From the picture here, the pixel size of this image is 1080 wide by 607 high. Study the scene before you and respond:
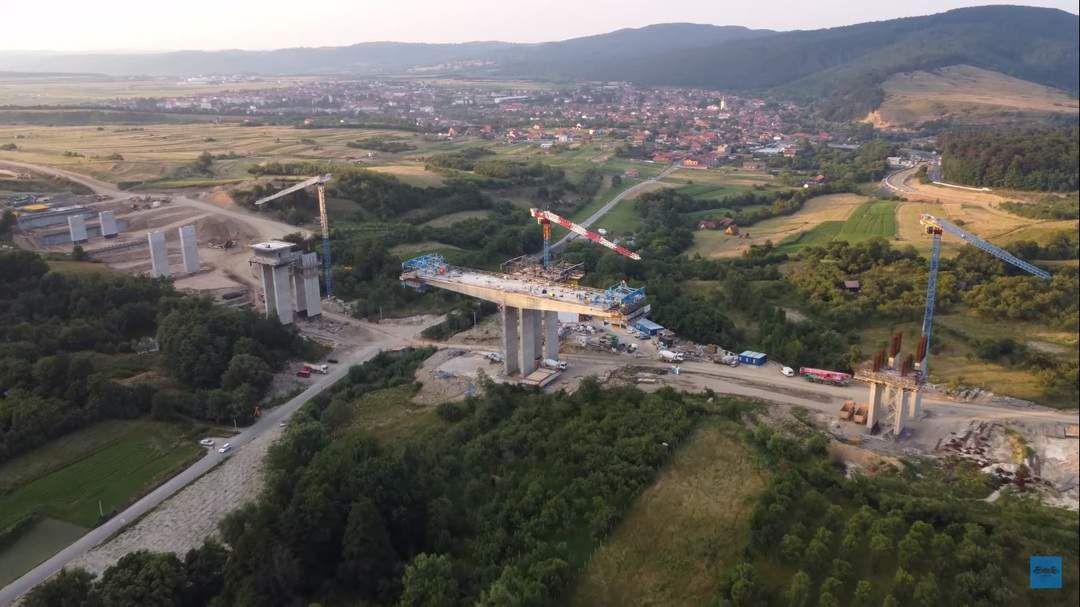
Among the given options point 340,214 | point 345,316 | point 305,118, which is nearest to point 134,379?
point 345,316

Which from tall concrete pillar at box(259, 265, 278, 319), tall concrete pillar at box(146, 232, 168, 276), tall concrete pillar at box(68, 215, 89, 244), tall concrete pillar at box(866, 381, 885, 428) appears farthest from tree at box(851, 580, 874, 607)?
tall concrete pillar at box(68, 215, 89, 244)

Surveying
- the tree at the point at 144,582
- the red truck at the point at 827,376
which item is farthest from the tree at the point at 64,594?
the red truck at the point at 827,376

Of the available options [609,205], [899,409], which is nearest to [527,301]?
[899,409]

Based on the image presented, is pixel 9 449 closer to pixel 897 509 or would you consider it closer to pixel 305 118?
pixel 897 509

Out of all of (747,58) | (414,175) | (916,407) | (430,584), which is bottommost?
(430,584)

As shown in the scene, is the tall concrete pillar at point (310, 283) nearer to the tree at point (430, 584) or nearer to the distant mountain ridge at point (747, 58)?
the tree at point (430, 584)

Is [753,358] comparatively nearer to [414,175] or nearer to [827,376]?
[827,376]
